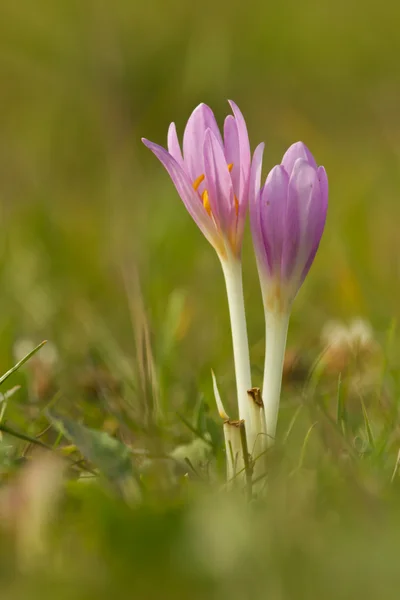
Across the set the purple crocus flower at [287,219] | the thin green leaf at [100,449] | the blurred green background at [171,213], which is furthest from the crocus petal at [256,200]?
the thin green leaf at [100,449]

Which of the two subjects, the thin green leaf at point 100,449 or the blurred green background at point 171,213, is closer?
the blurred green background at point 171,213

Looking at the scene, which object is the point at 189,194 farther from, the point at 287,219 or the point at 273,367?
the point at 273,367

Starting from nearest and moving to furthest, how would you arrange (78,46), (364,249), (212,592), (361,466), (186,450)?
(212,592) < (361,466) < (186,450) < (364,249) < (78,46)

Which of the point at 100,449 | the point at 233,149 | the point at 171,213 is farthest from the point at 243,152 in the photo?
the point at 171,213

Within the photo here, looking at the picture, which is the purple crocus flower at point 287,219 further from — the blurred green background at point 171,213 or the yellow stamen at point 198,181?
the blurred green background at point 171,213

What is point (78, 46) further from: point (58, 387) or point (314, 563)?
point (314, 563)

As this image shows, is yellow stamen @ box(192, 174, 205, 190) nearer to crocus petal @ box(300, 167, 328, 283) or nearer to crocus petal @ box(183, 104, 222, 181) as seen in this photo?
crocus petal @ box(183, 104, 222, 181)

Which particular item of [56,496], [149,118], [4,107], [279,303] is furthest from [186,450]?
[4,107]
